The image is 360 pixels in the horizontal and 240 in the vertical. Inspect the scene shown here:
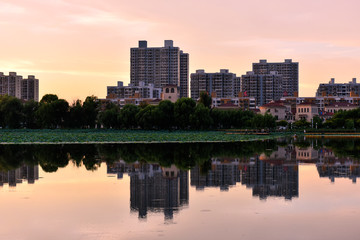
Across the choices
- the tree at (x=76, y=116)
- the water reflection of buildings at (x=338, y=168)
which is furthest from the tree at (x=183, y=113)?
the water reflection of buildings at (x=338, y=168)

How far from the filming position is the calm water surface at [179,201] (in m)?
11.5

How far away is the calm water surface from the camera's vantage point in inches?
454

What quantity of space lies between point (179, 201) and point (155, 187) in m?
2.91

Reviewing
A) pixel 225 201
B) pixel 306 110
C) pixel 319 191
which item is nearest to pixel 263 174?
pixel 319 191

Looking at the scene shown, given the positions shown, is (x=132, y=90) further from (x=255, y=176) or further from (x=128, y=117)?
(x=255, y=176)

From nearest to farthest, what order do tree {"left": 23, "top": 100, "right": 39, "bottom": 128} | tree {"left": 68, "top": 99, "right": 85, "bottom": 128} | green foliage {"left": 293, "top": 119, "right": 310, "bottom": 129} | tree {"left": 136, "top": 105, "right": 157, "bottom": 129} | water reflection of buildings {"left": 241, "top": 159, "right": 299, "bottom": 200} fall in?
water reflection of buildings {"left": 241, "top": 159, "right": 299, "bottom": 200}
tree {"left": 136, "top": 105, "right": 157, "bottom": 129}
tree {"left": 68, "top": 99, "right": 85, "bottom": 128}
tree {"left": 23, "top": 100, "right": 39, "bottom": 128}
green foliage {"left": 293, "top": 119, "right": 310, "bottom": 129}

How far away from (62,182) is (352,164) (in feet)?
53.3

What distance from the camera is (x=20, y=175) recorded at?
21750 mm

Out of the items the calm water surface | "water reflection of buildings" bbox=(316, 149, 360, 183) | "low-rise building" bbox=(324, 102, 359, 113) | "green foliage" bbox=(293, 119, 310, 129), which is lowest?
the calm water surface

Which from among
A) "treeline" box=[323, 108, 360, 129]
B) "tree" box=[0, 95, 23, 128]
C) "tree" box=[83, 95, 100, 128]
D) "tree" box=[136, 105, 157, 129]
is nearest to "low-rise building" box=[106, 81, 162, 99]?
"tree" box=[0, 95, 23, 128]

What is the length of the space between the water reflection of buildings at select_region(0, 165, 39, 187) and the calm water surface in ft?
0.13

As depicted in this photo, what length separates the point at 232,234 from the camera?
1122 centimetres

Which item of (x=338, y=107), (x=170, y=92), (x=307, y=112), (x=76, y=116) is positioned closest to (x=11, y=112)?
(x=76, y=116)

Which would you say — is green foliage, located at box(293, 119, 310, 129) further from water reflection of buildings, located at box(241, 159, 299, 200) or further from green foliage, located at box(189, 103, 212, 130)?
water reflection of buildings, located at box(241, 159, 299, 200)
